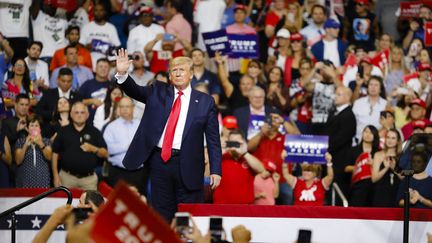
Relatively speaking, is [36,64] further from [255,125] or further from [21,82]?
[255,125]

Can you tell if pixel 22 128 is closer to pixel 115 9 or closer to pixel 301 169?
pixel 301 169

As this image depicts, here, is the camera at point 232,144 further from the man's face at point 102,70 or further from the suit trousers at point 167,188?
the man's face at point 102,70

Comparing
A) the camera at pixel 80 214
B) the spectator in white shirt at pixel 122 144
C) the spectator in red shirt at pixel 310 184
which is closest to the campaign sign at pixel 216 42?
the spectator in white shirt at pixel 122 144

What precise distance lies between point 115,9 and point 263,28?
7.71 ft

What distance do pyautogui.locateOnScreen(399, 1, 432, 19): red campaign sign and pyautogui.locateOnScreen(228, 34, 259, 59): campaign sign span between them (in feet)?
11.7

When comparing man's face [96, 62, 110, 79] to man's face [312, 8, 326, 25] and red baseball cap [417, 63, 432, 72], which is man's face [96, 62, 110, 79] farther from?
red baseball cap [417, 63, 432, 72]

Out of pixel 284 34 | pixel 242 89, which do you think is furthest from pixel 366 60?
pixel 242 89

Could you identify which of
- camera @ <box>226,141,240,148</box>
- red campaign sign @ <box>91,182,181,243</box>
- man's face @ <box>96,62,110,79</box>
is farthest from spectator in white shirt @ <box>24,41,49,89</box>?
red campaign sign @ <box>91,182,181,243</box>

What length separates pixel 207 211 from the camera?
10.8 m

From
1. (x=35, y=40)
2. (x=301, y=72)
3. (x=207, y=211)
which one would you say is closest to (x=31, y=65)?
(x=35, y=40)

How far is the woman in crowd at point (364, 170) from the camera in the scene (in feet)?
47.0

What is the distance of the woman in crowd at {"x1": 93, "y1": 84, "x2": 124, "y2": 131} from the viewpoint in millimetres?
15312

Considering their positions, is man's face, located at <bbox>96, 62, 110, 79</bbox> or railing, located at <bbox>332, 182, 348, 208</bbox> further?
man's face, located at <bbox>96, 62, 110, 79</bbox>

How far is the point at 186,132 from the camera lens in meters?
10.7
